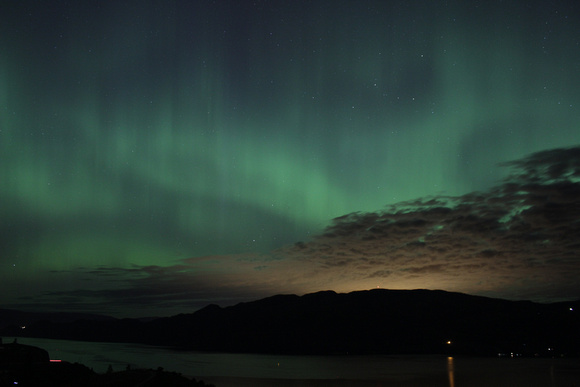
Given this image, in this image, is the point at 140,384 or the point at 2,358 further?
the point at 2,358

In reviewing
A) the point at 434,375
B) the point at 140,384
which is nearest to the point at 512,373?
the point at 434,375

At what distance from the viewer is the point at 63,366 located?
158 feet

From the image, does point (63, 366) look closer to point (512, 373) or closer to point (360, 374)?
point (360, 374)

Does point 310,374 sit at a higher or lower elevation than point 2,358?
lower

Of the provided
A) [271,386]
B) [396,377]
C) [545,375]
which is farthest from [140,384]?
[545,375]

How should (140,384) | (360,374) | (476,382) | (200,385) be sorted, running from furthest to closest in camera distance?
(360,374), (476,382), (200,385), (140,384)

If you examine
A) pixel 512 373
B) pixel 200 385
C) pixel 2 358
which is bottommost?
pixel 512 373

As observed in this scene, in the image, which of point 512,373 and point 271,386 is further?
point 512,373

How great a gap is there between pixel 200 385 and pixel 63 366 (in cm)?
1338

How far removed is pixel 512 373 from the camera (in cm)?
13800

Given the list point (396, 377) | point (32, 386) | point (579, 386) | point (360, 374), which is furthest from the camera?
point (360, 374)

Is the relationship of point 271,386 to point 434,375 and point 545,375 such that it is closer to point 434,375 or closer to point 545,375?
point 434,375

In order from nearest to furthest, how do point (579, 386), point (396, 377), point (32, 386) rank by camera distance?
point (32, 386) < point (579, 386) < point (396, 377)

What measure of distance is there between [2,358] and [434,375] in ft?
365
